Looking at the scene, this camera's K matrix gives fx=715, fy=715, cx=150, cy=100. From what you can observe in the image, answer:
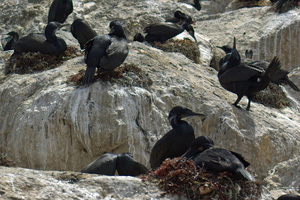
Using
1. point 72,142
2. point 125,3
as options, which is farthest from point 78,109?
point 125,3

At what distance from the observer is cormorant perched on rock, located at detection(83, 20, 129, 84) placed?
1153cm

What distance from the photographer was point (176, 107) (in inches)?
403

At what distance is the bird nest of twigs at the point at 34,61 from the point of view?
1334cm

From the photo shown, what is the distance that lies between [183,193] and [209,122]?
4.60m

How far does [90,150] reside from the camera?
1116cm

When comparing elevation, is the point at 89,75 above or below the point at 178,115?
below

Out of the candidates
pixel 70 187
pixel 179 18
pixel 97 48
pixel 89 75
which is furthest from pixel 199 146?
pixel 179 18

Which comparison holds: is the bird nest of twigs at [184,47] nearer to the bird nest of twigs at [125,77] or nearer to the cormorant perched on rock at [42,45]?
the cormorant perched on rock at [42,45]

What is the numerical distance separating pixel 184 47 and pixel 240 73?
12.4 ft

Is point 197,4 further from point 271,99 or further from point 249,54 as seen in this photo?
point 271,99

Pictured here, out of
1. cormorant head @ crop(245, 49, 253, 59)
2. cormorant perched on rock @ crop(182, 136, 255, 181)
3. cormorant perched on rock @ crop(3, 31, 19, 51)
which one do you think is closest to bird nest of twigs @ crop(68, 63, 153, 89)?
cormorant perched on rock @ crop(182, 136, 255, 181)

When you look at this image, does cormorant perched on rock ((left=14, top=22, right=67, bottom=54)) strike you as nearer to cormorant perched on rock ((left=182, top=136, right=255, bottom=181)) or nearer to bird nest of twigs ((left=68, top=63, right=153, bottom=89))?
bird nest of twigs ((left=68, top=63, right=153, bottom=89))

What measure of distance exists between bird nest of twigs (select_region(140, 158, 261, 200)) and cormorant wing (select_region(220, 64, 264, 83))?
5.05 m

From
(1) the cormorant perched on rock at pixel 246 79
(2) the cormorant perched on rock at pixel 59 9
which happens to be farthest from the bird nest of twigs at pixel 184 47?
(1) the cormorant perched on rock at pixel 246 79
